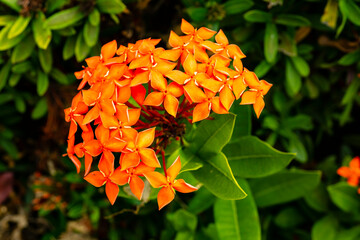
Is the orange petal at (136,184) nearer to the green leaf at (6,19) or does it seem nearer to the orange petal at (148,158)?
the orange petal at (148,158)

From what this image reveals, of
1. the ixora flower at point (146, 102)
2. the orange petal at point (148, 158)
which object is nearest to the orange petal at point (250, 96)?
the ixora flower at point (146, 102)

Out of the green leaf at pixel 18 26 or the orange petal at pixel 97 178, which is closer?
the orange petal at pixel 97 178

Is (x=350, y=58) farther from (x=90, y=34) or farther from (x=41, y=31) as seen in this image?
(x=41, y=31)

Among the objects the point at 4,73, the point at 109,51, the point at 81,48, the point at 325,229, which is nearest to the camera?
the point at 109,51

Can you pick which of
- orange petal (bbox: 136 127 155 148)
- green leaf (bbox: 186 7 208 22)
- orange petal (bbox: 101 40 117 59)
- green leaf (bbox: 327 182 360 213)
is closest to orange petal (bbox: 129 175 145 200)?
orange petal (bbox: 136 127 155 148)

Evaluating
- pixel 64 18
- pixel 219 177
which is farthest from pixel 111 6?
pixel 219 177

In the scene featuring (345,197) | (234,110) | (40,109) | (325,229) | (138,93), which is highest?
(138,93)

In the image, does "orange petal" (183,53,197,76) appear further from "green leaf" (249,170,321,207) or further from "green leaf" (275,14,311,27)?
"green leaf" (249,170,321,207)
